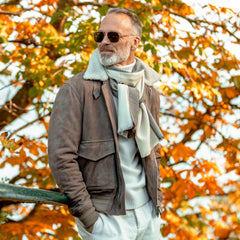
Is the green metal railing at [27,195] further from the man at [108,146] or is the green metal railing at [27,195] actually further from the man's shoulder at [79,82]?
the man's shoulder at [79,82]

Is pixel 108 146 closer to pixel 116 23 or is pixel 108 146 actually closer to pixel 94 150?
pixel 94 150

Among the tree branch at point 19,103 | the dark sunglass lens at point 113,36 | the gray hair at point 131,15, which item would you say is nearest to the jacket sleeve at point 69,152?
the dark sunglass lens at point 113,36

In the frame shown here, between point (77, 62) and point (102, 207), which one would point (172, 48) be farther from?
point (102, 207)

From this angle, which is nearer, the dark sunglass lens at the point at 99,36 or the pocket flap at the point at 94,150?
the pocket flap at the point at 94,150

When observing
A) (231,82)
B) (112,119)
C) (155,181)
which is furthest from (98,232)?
(231,82)

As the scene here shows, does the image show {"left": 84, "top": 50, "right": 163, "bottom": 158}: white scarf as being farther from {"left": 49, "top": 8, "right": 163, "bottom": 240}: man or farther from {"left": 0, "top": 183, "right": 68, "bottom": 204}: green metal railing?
{"left": 0, "top": 183, "right": 68, "bottom": 204}: green metal railing

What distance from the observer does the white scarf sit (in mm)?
1995

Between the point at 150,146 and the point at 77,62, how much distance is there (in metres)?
2.23

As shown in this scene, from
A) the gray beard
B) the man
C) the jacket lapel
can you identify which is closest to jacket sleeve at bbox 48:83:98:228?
the man

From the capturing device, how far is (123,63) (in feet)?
7.14

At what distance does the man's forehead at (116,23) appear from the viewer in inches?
84.1

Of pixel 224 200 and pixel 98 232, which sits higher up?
pixel 98 232

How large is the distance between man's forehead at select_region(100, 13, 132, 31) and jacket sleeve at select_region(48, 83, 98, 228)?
1.37ft

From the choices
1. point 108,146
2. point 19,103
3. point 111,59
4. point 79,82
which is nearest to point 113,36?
point 111,59
